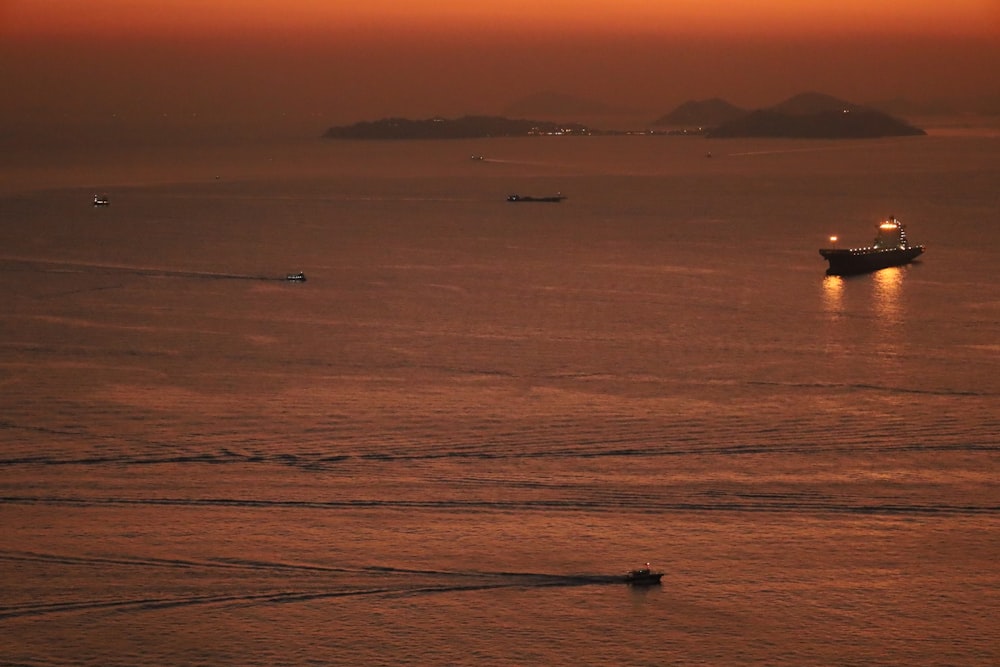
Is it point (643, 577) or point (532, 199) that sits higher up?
point (532, 199)

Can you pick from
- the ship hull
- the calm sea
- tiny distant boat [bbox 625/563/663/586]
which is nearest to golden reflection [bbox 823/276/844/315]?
the calm sea

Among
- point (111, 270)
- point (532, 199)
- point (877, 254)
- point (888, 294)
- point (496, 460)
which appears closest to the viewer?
point (496, 460)

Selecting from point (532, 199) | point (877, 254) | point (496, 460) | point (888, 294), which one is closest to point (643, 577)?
point (496, 460)

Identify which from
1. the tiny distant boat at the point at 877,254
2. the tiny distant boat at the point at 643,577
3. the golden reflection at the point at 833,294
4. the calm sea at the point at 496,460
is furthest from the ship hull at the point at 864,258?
the tiny distant boat at the point at 643,577

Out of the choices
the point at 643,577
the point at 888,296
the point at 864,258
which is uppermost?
the point at 864,258

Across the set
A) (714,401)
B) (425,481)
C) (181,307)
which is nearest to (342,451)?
(425,481)

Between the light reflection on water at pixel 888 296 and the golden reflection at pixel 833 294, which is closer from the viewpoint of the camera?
the light reflection on water at pixel 888 296

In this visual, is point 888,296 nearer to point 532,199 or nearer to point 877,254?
point 877,254

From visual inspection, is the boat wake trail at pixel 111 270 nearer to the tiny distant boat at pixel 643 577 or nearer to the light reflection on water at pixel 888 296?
the light reflection on water at pixel 888 296

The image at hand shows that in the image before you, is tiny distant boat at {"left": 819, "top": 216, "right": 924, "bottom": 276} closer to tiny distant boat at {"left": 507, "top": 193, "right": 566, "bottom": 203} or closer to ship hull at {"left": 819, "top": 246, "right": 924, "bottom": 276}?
ship hull at {"left": 819, "top": 246, "right": 924, "bottom": 276}
